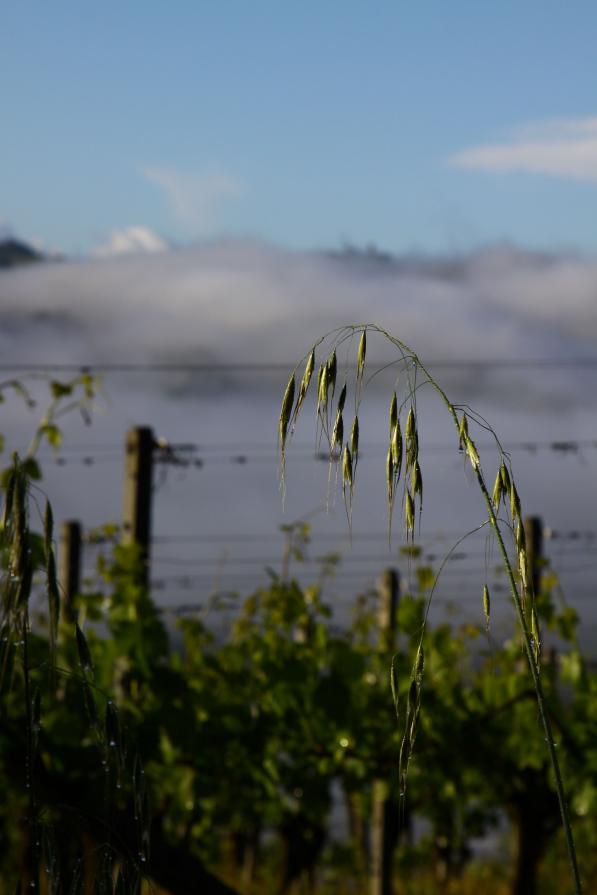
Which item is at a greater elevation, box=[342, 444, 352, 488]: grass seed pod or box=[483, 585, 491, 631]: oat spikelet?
box=[342, 444, 352, 488]: grass seed pod

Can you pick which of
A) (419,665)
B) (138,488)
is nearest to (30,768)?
(419,665)

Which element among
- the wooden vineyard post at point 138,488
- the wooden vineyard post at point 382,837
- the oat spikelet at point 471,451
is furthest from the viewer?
the wooden vineyard post at point 382,837

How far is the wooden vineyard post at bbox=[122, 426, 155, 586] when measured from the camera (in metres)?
7.37

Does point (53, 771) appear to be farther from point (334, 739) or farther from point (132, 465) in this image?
point (132, 465)

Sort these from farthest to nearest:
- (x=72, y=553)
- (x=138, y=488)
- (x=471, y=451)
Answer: (x=72, y=553)
(x=138, y=488)
(x=471, y=451)

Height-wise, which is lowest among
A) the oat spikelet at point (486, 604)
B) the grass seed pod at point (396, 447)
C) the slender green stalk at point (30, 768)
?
the slender green stalk at point (30, 768)

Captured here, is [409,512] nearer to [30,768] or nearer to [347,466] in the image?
[347,466]

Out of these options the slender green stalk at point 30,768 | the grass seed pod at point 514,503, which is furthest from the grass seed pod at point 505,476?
the slender green stalk at point 30,768

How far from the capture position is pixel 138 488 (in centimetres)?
758

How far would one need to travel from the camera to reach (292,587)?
722 cm

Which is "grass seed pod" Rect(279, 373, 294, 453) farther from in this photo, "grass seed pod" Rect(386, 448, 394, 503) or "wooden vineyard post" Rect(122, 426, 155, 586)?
"wooden vineyard post" Rect(122, 426, 155, 586)

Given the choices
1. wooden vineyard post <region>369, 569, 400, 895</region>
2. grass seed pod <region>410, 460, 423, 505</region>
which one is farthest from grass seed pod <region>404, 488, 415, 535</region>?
wooden vineyard post <region>369, 569, 400, 895</region>

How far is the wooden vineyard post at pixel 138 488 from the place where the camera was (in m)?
7.37

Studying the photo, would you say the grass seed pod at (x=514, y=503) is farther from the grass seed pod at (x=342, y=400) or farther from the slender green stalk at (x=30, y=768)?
the slender green stalk at (x=30, y=768)
